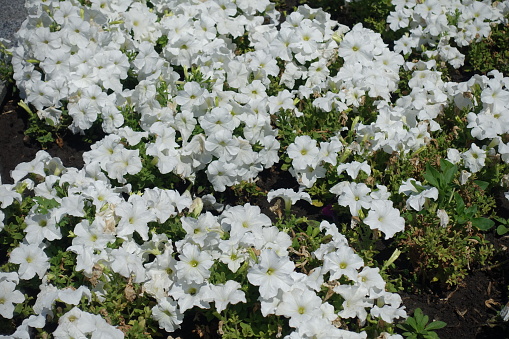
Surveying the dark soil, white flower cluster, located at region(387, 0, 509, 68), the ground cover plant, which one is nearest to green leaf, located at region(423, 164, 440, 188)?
the ground cover plant

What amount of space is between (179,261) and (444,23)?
3.82m

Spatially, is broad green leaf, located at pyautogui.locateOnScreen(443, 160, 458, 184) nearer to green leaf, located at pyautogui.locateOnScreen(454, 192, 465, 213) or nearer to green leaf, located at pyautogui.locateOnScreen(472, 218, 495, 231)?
green leaf, located at pyautogui.locateOnScreen(454, 192, 465, 213)

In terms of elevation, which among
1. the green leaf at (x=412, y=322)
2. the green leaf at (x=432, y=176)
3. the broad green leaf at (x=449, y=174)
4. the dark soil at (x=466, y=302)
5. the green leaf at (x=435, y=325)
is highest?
the broad green leaf at (x=449, y=174)

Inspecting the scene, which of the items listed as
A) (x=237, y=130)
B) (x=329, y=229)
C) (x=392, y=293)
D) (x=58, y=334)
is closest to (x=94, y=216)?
(x=58, y=334)

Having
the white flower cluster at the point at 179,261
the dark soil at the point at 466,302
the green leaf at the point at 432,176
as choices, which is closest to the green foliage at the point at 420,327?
the white flower cluster at the point at 179,261

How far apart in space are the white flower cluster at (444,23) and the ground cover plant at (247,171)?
21 millimetres

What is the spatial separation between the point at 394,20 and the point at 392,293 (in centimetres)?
336

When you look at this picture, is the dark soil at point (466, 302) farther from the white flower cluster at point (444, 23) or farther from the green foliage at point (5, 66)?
the white flower cluster at point (444, 23)

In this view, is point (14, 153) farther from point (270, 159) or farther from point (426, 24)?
point (426, 24)

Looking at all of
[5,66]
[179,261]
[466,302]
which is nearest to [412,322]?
[466,302]

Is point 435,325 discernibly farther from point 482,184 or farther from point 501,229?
point 482,184

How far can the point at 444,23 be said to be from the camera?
5723 millimetres

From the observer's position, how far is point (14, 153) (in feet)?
16.3

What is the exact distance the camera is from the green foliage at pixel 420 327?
344cm
